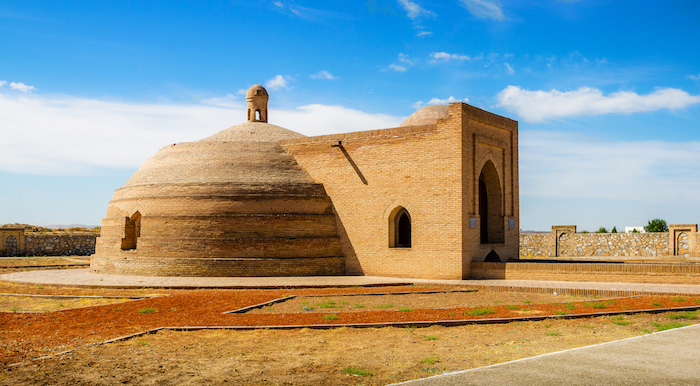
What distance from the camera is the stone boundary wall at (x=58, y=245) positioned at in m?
34.3

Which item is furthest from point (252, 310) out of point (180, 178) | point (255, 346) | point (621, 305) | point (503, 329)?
point (180, 178)

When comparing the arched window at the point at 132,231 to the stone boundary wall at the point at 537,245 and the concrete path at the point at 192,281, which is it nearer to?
the concrete path at the point at 192,281

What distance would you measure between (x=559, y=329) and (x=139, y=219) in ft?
54.4

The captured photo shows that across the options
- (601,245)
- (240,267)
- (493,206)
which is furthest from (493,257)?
(601,245)

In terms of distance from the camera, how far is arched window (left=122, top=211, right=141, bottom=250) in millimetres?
21047

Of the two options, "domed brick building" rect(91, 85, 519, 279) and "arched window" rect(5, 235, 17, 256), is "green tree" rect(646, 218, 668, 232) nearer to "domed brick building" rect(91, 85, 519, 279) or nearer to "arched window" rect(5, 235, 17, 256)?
"domed brick building" rect(91, 85, 519, 279)

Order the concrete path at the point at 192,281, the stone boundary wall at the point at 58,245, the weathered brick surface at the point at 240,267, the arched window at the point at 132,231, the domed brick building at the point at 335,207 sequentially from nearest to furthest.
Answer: the concrete path at the point at 192,281 < the domed brick building at the point at 335,207 < the weathered brick surface at the point at 240,267 < the arched window at the point at 132,231 < the stone boundary wall at the point at 58,245

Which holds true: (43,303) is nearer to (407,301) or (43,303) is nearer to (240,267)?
(240,267)

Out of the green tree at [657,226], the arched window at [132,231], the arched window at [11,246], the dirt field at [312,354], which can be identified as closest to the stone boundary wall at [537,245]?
the green tree at [657,226]

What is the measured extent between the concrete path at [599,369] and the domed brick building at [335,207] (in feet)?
34.9

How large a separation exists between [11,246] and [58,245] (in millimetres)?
2476

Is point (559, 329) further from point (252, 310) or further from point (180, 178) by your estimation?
point (180, 178)

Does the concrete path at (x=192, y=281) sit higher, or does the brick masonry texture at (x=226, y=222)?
the brick masonry texture at (x=226, y=222)

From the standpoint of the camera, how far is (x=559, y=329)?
29.7 feet
